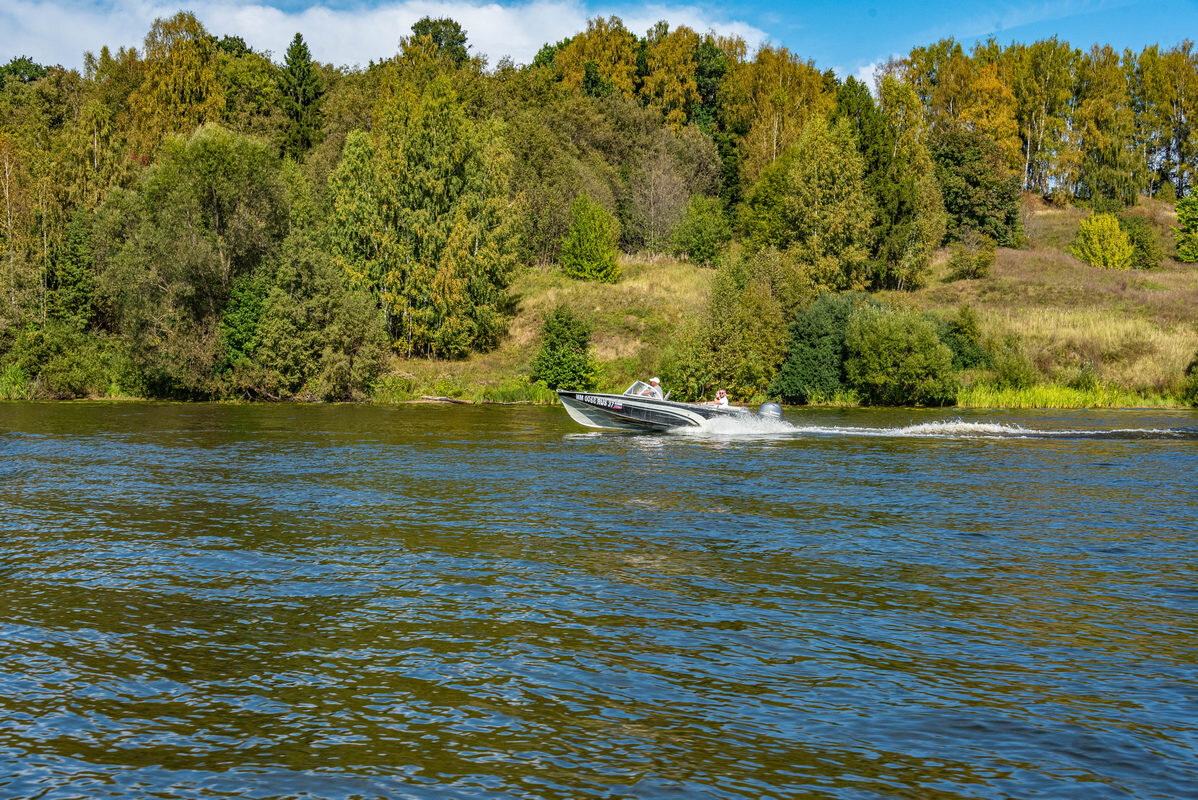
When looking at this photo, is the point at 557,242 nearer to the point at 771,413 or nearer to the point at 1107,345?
the point at 1107,345

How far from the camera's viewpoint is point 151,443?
3155 centimetres

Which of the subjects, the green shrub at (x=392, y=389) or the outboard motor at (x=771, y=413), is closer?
the outboard motor at (x=771, y=413)

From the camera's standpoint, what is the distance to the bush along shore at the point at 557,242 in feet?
177

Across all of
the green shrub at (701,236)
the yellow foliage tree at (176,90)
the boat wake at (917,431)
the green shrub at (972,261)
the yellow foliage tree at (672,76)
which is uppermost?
the yellow foliage tree at (672,76)

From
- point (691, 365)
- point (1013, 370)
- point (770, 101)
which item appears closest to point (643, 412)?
point (691, 365)

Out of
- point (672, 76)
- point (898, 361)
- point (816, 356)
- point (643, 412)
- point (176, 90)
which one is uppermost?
point (672, 76)

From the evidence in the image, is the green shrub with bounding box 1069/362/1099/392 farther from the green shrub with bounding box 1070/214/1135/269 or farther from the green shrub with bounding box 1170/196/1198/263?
the green shrub with bounding box 1170/196/1198/263

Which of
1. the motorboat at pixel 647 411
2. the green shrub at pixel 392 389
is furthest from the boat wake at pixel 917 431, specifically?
the green shrub at pixel 392 389

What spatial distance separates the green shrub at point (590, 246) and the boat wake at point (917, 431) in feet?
124

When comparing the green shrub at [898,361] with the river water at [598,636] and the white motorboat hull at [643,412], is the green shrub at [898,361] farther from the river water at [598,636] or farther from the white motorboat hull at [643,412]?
the river water at [598,636]

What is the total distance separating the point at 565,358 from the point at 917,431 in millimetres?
25197

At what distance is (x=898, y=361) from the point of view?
5209cm

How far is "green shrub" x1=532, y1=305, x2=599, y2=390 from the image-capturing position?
56.7 m

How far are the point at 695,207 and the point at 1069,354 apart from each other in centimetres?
3524
